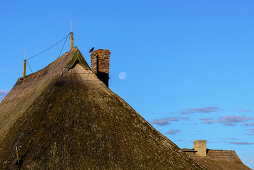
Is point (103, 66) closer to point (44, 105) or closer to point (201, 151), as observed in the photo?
point (44, 105)

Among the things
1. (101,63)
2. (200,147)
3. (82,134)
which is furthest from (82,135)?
(200,147)

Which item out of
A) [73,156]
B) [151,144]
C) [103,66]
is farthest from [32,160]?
[103,66]

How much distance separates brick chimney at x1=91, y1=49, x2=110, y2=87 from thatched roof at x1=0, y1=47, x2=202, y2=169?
1.78 meters

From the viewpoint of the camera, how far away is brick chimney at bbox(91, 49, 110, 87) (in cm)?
1686

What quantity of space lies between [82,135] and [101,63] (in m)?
5.58

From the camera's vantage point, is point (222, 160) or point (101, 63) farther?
point (222, 160)

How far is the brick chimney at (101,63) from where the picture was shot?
1686cm

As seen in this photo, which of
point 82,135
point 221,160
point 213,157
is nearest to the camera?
point 82,135

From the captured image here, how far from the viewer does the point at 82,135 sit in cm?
1213

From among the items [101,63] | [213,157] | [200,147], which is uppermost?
[101,63]

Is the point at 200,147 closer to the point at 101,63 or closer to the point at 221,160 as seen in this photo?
the point at 221,160

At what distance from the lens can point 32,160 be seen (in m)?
11.0

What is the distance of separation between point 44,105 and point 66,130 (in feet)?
5.27

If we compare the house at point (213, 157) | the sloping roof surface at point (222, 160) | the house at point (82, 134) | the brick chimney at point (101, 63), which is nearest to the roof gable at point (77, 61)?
the house at point (82, 134)
